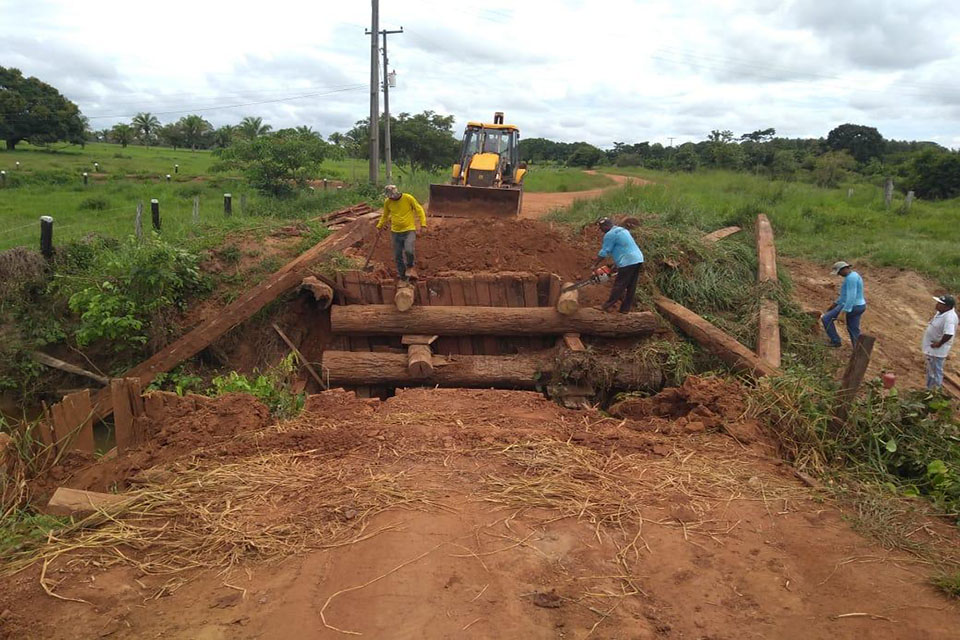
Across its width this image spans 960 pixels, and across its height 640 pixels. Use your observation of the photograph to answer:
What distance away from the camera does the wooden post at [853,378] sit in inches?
199

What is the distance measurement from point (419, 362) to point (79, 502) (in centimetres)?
382

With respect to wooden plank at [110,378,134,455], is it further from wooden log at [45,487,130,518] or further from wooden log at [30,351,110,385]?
wooden log at [30,351,110,385]

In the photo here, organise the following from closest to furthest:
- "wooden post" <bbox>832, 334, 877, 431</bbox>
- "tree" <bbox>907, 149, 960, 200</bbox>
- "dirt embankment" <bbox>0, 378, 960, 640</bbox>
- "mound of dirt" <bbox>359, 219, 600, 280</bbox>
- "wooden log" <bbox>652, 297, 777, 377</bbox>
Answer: "dirt embankment" <bbox>0, 378, 960, 640</bbox> → "wooden post" <bbox>832, 334, 877, 431</bbox> → "wooden log" <bbox>652, 297, 777, 377</bbox> → "mound of dirt" <bbox>359, 219, 600, 280</bbox> → "tree" <bbox>907, 149, 960, 200</bbox>

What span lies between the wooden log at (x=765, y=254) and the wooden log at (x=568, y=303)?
4.00m

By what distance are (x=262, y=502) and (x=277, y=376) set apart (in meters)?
3.10

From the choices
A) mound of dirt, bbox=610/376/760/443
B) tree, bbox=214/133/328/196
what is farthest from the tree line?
mound of dirt, bbox=610/376/760/443

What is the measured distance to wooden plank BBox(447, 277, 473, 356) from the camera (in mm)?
7938

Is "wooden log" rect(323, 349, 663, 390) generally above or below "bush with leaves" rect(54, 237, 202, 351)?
below

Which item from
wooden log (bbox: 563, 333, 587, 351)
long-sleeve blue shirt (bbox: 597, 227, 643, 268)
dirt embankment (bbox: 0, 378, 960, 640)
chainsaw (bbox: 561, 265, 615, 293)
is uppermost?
long-sleeve blue shirt (bbox: 597, 227, 643, 268)

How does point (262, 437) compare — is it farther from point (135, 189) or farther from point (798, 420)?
point (135, 189)

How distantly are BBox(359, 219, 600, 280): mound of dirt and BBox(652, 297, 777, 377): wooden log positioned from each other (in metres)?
1.38

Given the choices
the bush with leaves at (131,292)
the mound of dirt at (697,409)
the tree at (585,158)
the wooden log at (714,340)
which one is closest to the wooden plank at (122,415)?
the bush with leaves at (131,292)

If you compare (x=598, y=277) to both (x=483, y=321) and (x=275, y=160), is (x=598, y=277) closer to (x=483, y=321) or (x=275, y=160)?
(x=483, y=321)

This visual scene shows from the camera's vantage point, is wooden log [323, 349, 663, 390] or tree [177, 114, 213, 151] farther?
tree [177, 114, 213, 151]
